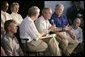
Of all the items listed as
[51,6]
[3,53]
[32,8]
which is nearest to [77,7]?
[51,6]

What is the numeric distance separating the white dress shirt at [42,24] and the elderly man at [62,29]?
6.7 inches

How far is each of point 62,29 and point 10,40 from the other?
0.84 metres

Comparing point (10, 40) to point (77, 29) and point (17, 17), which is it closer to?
point (17, 17)

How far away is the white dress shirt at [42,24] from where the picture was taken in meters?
4.96

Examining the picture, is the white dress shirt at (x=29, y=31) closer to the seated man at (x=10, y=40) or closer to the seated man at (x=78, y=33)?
the seated man at (x=10, y=40)

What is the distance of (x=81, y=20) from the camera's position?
5230 millimetres

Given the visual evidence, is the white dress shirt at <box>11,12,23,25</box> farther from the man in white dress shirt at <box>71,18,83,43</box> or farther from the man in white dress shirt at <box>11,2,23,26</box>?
the man in white dress shirt at <box>71,18,83,43</box>

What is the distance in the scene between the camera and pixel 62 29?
16.8 feet

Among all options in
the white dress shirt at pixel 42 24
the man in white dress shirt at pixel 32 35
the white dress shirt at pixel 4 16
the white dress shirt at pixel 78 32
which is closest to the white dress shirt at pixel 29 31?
the man in white dress shirt at pixel 32 35

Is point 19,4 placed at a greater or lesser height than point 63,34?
greater

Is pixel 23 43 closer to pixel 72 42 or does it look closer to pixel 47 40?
pixel 47 40

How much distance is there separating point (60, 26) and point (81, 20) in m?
0.34

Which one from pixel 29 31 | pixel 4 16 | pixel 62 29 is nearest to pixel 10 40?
pixel 29 31

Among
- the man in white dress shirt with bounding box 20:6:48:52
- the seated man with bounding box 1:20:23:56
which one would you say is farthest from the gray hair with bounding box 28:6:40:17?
the seated man with bounding box 1:20:23:56
